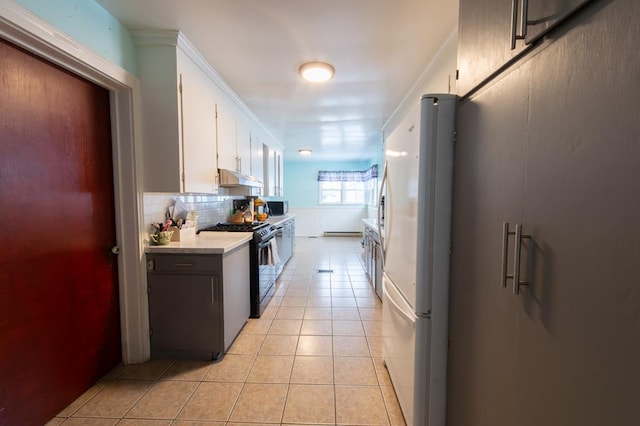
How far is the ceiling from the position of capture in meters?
1.66

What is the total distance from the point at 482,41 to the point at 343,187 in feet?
24.8

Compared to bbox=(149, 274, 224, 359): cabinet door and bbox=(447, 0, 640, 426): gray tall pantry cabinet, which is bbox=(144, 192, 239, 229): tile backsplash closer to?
bbox=(149, 274, 224, 359): cabinet door

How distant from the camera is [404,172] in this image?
1462 millimetres

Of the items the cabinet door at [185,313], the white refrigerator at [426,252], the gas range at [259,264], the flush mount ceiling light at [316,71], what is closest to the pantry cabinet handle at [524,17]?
the white refrigerator at [426,252]

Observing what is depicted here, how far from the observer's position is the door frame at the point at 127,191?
1.70m

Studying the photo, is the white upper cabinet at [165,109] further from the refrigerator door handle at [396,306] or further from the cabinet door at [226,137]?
the refrigerator door handle at [396,306]

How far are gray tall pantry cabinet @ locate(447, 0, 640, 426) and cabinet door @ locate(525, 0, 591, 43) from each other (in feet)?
0.08

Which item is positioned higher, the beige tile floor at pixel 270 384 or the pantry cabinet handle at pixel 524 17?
the pantry cabinet handle at pixel 524 17

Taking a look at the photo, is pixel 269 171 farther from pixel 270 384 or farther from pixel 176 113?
pixel 270 384

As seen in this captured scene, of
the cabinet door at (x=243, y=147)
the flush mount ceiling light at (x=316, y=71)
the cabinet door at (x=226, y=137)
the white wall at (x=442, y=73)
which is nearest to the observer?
the white wall at (x=442, y=73)

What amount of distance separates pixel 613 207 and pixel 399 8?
64.6 inches

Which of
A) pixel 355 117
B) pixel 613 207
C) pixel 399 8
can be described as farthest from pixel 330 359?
pixel 355 117

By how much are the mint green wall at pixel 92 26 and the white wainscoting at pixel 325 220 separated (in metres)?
6.63

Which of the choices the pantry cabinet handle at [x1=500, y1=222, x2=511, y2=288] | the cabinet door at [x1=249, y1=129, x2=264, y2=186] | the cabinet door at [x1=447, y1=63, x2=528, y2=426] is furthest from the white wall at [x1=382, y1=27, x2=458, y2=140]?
the cabinet door at [x1=249, y1=129, x2=264, y2=186]
